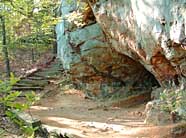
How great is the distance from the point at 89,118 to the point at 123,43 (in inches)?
105

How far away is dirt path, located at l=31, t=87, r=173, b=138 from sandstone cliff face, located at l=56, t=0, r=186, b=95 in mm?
1059

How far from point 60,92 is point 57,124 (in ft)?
19.5

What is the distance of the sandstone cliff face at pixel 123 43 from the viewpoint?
6.54 m

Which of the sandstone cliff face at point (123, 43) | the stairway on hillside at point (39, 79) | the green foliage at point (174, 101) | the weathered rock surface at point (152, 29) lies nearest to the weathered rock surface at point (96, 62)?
the sandstone cliff face at point (123, 43)

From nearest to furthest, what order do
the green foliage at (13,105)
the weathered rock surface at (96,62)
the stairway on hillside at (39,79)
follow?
the green foliage at (13,105) < the weathered rock surface at (96,62) < the stairway on hillside at (39,79)

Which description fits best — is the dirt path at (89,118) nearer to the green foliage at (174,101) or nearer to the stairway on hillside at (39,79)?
the green foliage at (174,101)

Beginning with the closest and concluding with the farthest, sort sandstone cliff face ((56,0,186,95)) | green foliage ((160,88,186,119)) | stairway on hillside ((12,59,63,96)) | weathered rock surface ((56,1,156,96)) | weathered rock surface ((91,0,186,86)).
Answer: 1. weathered rock surface ((91,0,186,86))
2. sandstone cliff face ((56,0,186,95))
3. green foliage ((160,88,186,119))
4. weathered rock surface ((56,1,156,96))
5. stairway on hillside ((12,59,63,96))

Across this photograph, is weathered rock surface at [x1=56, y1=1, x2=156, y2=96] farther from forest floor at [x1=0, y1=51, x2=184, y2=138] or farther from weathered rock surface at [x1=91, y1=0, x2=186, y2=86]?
weathered rock surface at [x1=91, y1=0, x2=186, y2=86]

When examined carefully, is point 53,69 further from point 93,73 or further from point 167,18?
point 167,18

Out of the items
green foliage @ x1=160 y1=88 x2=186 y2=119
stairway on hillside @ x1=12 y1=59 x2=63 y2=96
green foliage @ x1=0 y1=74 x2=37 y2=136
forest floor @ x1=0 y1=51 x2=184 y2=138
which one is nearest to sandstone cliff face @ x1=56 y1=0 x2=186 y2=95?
green foliage @ x1=160 y1=88 x2=186 y2=119

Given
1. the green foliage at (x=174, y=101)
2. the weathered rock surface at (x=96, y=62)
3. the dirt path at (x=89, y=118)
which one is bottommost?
the dirt path at (x=89, y=118)

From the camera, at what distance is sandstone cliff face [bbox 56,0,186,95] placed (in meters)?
6.54

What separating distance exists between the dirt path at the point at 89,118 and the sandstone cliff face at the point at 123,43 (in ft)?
3.48

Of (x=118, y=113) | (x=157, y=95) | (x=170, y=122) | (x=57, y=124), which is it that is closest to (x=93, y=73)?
(x=118, y=113)
